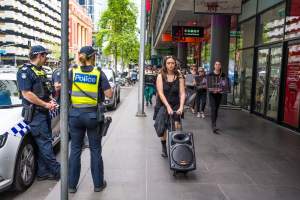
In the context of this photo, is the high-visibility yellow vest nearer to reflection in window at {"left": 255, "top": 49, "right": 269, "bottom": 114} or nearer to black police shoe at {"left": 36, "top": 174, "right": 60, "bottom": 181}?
A: black police shoe at {"left": 36, "top": 174, "right": 60, "bottom": 181}

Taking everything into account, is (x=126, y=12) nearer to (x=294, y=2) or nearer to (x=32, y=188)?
(x=294, y=2)

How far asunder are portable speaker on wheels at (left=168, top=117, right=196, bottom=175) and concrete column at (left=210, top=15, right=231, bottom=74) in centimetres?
967

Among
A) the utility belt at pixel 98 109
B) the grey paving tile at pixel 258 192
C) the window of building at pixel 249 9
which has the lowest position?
the grey paving tile at pixel 258 192

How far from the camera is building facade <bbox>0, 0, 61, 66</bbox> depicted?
96250mm

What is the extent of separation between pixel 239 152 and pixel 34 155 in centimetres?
381

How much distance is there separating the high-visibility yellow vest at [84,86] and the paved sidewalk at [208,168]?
1183mm

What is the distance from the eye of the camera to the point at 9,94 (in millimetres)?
5977

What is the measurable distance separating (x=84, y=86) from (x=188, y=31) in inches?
628

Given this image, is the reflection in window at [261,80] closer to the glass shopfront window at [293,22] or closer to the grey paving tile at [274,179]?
the glass shopfront window at [293,22]

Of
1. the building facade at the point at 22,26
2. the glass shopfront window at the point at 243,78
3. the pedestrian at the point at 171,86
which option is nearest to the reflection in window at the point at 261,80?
the glass shopfront window at the point at 243,78

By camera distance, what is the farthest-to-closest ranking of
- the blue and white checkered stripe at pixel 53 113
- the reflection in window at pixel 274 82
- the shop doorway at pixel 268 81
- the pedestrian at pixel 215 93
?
the shop doorway at pixel 268 81
the reflection in window at pixel 274 82
the pedestrian at pixel 215 93
the blue and white checkered stripe at pixel 53 113

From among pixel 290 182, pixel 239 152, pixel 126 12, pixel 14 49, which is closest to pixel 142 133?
pixel 239 152

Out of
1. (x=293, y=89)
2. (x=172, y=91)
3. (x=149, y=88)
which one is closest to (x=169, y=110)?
(x=172, y=91)

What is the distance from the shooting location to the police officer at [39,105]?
17.0 ft
